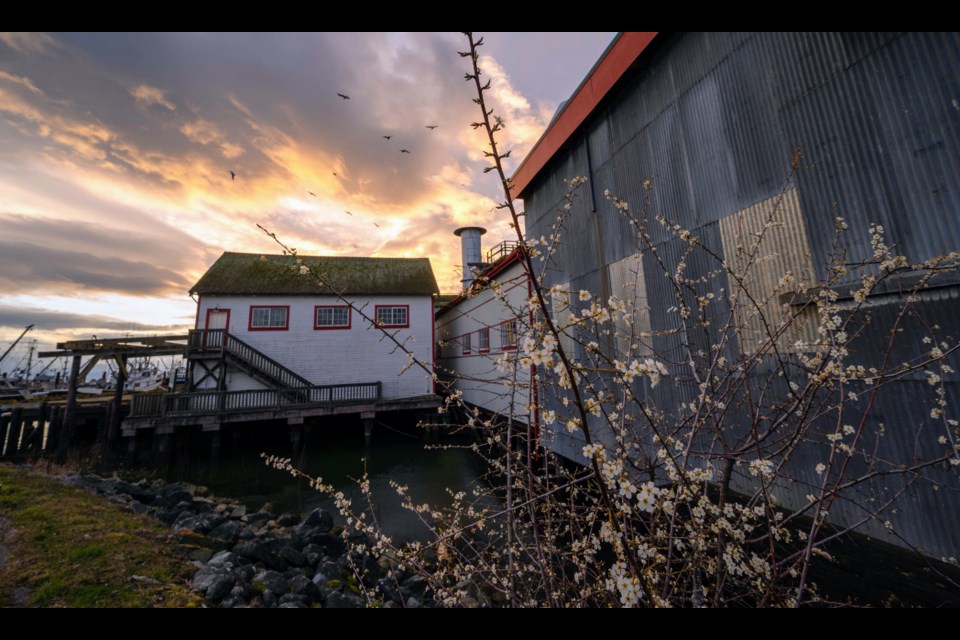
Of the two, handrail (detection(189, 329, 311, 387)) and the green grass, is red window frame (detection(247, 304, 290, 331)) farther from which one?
the green grass

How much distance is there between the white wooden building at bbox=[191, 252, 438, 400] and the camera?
53.1ft

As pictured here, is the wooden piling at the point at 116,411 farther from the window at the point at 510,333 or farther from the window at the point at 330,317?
the window at the point at 510,333

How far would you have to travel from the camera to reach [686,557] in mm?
1650

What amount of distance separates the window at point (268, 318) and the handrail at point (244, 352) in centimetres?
102

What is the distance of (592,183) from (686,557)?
8.39 meters

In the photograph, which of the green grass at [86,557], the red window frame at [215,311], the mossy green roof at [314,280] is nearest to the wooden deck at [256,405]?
the red window frame at [215,311]

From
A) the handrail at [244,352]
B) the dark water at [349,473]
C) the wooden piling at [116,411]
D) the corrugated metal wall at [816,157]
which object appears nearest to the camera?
the corrugated metal wall at [816,157]

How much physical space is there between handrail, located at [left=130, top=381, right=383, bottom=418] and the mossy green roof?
464cm

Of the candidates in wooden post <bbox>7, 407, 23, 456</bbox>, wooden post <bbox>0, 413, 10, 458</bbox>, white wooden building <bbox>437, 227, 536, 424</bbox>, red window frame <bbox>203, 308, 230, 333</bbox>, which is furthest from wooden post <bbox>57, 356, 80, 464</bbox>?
white wooden building <bbox>437, 227, 536, 424</bbox>

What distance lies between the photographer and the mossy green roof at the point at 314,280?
17.2 m

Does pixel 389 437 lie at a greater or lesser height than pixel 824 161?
lesser
